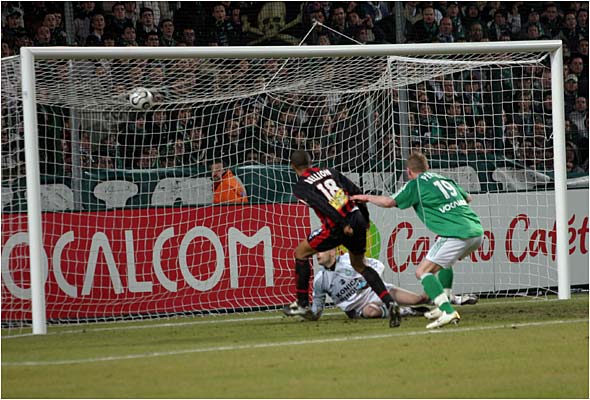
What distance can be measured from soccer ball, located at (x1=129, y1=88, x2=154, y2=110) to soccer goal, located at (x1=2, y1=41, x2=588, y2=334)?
0.25 metres

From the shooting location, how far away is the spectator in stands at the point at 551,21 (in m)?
16.5

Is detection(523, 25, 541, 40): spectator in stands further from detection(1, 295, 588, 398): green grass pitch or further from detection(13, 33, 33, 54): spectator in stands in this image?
detection(13, 33, 33, 54): spectator in stands

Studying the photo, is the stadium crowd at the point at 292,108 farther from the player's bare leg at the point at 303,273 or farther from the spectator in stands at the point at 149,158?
the player's bare leg at the point at 303,273

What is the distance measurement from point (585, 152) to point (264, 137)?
4.61 m

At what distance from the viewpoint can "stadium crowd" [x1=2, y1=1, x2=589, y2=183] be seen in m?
12.9

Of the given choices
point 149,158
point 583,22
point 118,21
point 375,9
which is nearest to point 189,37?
point 118,21

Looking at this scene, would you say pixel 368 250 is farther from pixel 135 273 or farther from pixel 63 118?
pixel 63 118

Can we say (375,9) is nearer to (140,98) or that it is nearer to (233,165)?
(233,165)

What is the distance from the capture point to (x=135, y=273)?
11984 mm

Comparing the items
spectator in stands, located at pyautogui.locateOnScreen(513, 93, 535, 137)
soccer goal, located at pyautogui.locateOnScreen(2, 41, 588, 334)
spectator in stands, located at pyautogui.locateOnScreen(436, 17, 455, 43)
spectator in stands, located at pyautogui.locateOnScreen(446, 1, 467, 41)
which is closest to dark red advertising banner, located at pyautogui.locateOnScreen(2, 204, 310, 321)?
soccer goal, located at pyautogui.locateOnScreen(2, 41, 588, 334)

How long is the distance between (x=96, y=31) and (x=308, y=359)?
670 centimetres

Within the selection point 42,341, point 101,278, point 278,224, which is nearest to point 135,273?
point 101,278

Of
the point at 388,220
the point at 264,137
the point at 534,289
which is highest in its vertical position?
the point at 264,137

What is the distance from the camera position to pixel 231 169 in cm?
1276
